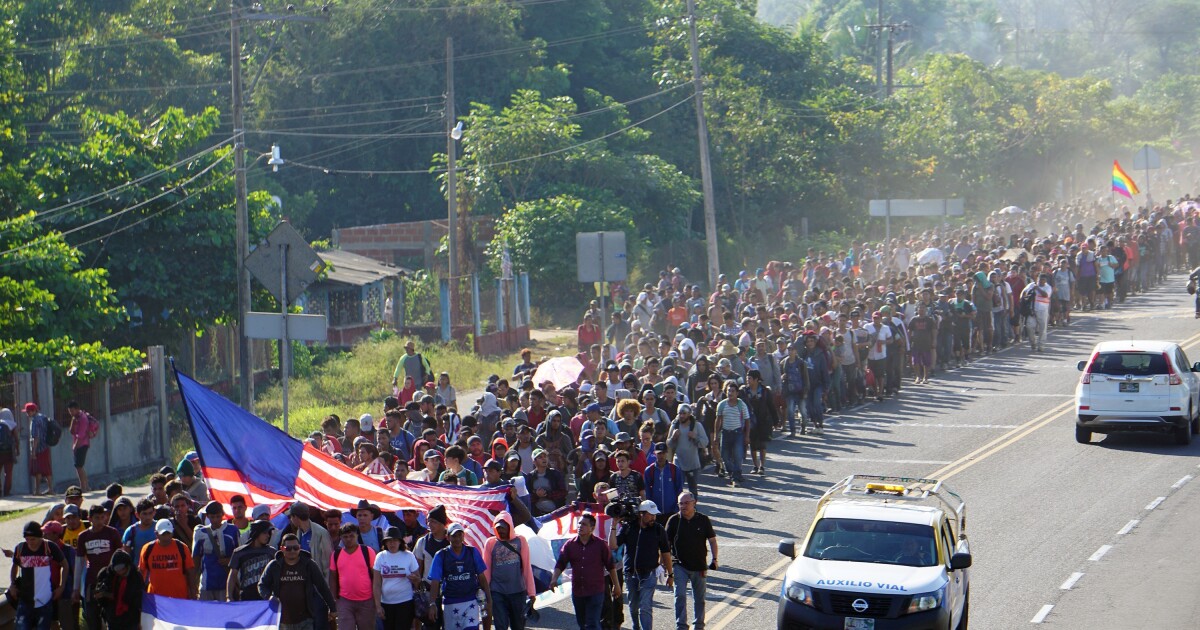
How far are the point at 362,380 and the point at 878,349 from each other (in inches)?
479

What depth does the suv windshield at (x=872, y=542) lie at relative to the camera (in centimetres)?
1316

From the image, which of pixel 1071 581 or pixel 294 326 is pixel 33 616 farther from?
pixel 1071 581

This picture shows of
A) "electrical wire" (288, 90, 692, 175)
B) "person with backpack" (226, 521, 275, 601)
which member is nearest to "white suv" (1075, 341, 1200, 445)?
"person with backpack" (226, 521, 275, 601)

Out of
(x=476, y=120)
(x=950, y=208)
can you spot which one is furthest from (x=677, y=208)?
(x=950, y=208)

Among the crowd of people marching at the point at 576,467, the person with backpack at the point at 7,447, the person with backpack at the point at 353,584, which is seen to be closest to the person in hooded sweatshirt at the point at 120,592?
the crowd of people marching at the point at 576,467

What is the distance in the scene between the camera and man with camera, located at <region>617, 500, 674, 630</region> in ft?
45.4

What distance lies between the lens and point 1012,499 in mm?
19844

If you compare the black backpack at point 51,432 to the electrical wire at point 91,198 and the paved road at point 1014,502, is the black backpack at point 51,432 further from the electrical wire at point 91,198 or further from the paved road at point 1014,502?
the electrical wire at point 91,198

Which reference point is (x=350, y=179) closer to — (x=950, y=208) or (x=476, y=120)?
(x=476, y=120)

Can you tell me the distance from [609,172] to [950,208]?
12.2 meters

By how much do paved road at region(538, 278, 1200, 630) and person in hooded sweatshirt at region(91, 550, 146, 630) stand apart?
160 inches

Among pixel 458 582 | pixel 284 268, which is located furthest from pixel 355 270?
pixel 458 582

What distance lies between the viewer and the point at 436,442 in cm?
1842

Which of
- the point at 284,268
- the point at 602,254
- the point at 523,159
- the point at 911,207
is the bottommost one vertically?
the point at 284,268
